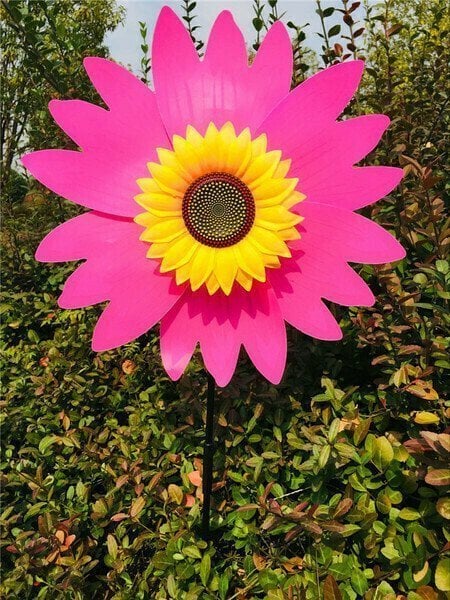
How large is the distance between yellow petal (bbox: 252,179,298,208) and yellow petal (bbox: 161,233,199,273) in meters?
0.11

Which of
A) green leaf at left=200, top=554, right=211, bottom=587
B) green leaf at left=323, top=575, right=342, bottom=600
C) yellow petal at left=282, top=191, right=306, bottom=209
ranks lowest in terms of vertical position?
green leaf at left=200, top=554, right=211, bottom=587

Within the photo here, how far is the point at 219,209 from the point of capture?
2.21 ft

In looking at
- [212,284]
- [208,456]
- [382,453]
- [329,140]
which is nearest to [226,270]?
[212,284]

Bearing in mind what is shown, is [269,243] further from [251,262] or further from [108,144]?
[108,144]

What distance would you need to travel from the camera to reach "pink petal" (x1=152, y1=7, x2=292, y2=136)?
2.42 ft

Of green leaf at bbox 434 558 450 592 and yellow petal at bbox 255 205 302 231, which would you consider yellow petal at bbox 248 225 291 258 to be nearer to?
yellow petal at bbox 255 205 302 231

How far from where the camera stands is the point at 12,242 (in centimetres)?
196

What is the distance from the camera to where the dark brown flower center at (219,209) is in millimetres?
676

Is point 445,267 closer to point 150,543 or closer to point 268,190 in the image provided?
point 268,190

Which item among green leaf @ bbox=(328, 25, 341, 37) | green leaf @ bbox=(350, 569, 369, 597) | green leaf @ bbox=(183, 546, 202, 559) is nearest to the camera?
green leaf @ bbox=(350, 569, 369, 597)

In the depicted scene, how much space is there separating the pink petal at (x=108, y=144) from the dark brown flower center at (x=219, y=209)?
10cm

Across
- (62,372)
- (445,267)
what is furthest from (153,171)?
(62,372)

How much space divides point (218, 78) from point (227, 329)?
37 cm

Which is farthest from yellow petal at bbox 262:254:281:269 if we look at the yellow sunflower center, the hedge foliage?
the hedge foliage
